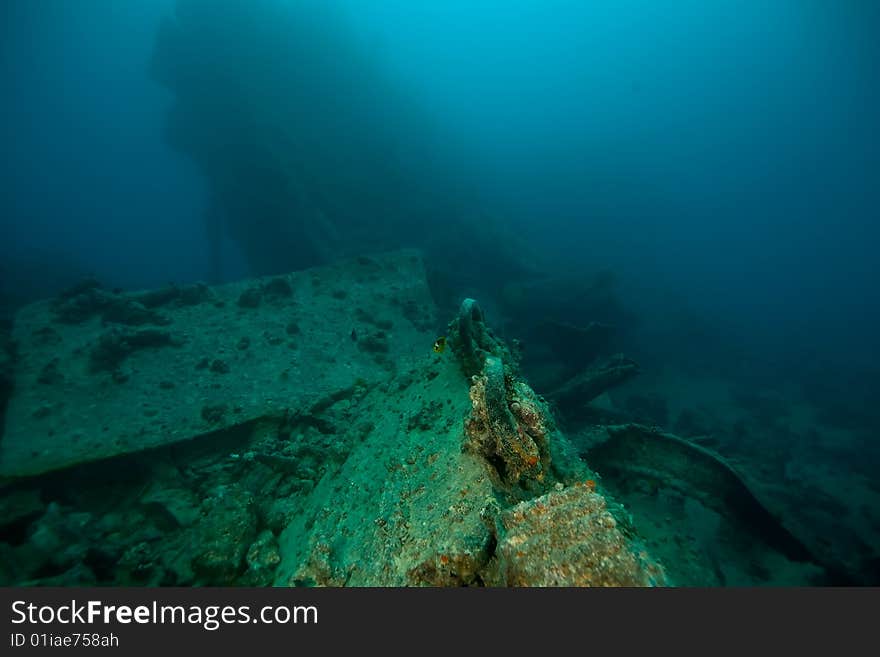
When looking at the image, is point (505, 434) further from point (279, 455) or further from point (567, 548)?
point (279, 455)

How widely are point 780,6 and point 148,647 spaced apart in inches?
5746

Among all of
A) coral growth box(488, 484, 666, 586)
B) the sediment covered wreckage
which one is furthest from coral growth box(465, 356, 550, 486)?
coral growth box(488, 484, 666, 586)

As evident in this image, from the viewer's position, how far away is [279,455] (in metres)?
4.55

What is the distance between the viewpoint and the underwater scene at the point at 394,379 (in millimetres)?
2734

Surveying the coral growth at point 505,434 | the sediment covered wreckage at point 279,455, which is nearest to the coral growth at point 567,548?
the sediment covered wreckage at point 279,455

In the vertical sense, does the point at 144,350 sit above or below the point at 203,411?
above

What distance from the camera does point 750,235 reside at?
280 feet

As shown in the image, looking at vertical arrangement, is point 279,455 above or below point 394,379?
below

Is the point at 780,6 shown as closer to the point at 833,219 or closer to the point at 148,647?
the point at 833,219

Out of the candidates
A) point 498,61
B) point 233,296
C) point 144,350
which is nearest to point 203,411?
point 144,350

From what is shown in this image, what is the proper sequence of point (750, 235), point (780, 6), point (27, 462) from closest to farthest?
point (27, 462), point (750, 235), point (780, 6)

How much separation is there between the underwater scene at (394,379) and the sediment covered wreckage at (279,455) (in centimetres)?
2

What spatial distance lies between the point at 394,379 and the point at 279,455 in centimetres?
159

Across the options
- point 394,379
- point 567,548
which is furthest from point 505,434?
point 394,379
